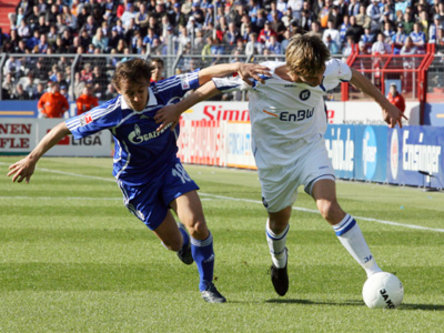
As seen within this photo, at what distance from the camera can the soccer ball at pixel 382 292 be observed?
6.08 m

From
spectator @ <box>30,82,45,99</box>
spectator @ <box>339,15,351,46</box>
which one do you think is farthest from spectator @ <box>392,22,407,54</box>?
spectator @ <box>30,82,45,99</box>

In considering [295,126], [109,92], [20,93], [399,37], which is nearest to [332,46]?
[399,37]

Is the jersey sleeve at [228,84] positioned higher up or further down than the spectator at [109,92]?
higher up

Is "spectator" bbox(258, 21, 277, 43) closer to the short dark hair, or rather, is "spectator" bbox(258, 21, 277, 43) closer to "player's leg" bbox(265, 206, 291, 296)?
"player's leg" bbox(265, 206, 291, 296)

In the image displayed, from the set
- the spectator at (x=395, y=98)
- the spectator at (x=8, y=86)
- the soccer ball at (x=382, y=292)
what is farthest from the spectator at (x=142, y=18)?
the soccer ball at (x=382, y=292)

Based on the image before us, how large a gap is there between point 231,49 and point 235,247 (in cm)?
1795

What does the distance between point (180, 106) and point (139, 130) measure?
0.52 meters

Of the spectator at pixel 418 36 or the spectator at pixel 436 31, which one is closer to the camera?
the spectator at pixel 436 31

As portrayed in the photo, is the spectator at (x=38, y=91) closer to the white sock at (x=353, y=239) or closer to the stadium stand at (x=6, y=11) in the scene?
the stadium stand at (x=6, y=11)

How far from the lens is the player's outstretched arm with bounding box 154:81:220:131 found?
6.30 metres

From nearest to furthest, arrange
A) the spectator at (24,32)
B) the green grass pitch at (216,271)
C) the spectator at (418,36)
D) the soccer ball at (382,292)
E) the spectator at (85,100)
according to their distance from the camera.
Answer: the green grass pitch at (216,271), the soccer ball at (382,292), the spectator at (418,36), the spectator at (85,100), the spectator at (24,32)

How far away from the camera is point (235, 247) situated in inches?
376

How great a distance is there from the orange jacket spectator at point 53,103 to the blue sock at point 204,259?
2099cm

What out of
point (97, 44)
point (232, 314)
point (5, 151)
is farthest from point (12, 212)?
point (97, 44)
